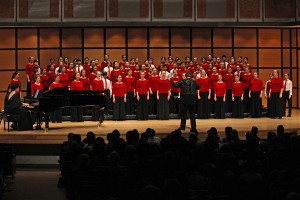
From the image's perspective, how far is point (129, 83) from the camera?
19359 mm

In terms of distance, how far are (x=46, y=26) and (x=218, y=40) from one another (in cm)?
594

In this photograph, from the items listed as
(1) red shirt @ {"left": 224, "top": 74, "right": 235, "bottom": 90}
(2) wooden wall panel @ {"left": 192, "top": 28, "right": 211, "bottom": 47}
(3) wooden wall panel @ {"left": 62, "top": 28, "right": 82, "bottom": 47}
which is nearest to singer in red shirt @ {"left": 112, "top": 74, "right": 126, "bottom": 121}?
(1) red shirt @ {"left": 224, "top": 74, "right": 235, "bottom": 90}

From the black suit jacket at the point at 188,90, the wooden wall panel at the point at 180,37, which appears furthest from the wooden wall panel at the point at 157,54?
the black suit jacket at the point at 188,90

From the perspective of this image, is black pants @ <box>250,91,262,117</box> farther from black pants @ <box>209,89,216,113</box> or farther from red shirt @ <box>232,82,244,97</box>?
black pants @ <box>209,89,216,113</box>

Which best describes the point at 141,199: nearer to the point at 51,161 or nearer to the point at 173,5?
the point at 51,161

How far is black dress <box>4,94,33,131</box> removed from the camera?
16.2m

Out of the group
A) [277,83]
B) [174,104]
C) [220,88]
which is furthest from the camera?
[174,104]

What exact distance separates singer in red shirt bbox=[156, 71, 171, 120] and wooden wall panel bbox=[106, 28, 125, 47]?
15.1ft

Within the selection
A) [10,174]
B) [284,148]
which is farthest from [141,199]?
[10,174]

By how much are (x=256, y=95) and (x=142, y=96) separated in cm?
341

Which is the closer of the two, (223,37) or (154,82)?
(154,82)

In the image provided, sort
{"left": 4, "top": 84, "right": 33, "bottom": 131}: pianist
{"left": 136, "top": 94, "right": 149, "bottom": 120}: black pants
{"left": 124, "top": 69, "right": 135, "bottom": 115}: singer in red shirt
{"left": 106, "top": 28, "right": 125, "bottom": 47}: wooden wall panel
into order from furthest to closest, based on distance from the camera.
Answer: {"left": 106, "top": 28, "right": 125, "bottom": 47}: wooden wall panel, {"left": 136, "top": 94, "right": 149, "bottom": 120}: black pants, {"left": 124, "top": 69, "right": 135, "bottom": 115}: singer in red shirt, {"left": 4, "top": 84, "right": 33, "bottom": 131}: pianist

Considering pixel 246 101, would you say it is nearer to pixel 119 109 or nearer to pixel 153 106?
pixel 153 106

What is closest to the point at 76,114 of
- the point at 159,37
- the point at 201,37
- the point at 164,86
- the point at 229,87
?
the point at 164,86
